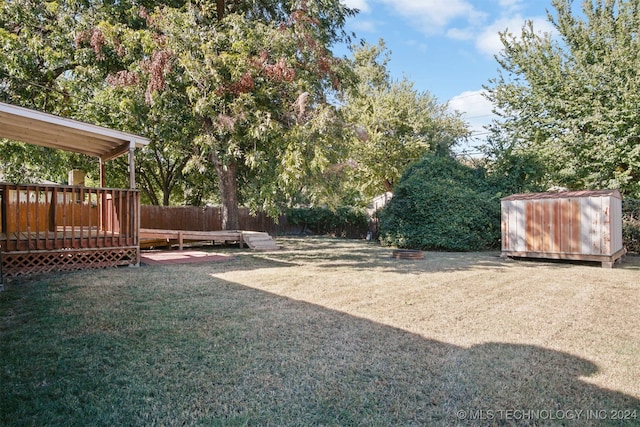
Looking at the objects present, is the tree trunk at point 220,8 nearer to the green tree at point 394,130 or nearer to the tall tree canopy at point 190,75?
the tall tree canopy at point 190,75

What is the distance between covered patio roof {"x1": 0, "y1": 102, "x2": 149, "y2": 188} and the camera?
252 inches

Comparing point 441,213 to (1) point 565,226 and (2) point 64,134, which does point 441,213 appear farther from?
(2) point 64,134

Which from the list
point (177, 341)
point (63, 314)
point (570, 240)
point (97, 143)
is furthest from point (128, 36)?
point (570, 240)

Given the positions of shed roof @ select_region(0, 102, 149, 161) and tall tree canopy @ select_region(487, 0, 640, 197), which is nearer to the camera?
shed roof @ select_region(0, 102, 149, 161)

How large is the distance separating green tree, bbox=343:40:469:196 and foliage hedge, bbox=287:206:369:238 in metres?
3.05

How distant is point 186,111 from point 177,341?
29.3ft

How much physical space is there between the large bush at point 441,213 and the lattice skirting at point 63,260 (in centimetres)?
878

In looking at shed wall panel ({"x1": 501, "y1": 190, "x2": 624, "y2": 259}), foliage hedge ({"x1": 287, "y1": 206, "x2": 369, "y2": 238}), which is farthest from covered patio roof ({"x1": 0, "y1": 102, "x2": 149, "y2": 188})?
foliage hedge ({"x1": 287, "y1": 206, "x2": 369, "y2": 238})

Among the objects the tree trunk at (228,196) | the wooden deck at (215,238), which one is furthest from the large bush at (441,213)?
the tree trunk at (228,196)

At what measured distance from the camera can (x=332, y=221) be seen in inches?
826

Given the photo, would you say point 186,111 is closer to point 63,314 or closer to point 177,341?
point 63,314

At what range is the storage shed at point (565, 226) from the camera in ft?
28.0

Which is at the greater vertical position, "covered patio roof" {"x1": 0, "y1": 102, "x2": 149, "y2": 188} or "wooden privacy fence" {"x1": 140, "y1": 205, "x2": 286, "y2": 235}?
→ "covered patio roof" {"x1": 0, "y1": 102, "x2": 149, "y2": 188}

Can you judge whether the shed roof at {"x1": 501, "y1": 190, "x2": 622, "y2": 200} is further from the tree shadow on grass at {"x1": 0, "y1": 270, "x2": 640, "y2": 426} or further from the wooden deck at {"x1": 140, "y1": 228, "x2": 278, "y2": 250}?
the wooden deck at {"x1": 140, "y1": 228, "x2": 278, "y2": 250}
